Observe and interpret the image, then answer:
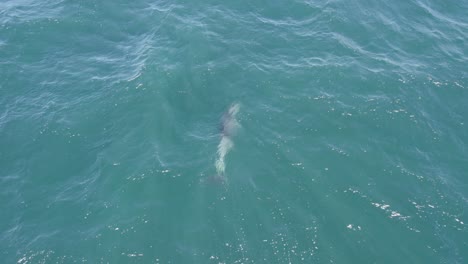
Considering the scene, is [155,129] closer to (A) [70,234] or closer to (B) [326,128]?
(A) [70,234]

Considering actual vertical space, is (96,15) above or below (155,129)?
above

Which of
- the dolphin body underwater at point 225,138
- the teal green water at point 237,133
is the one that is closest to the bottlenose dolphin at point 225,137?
the dolphin body underwater at point 225,138

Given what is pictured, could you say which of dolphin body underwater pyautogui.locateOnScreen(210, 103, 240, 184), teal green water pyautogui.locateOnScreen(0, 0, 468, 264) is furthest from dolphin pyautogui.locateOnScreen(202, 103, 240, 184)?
teal green water pyautogui.locateOnScreen(0, 0, 468, 264)

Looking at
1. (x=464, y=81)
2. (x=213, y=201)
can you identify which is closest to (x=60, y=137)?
(x=213, y=201)

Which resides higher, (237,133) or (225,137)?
(237,133)

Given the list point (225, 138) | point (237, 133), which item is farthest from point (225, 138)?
point (237, 133)

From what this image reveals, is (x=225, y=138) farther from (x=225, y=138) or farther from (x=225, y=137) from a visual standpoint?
(x=225, y=137)

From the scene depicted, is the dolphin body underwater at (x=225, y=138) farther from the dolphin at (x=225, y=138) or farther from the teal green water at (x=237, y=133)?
the teal green water at (x=237, y=133)
